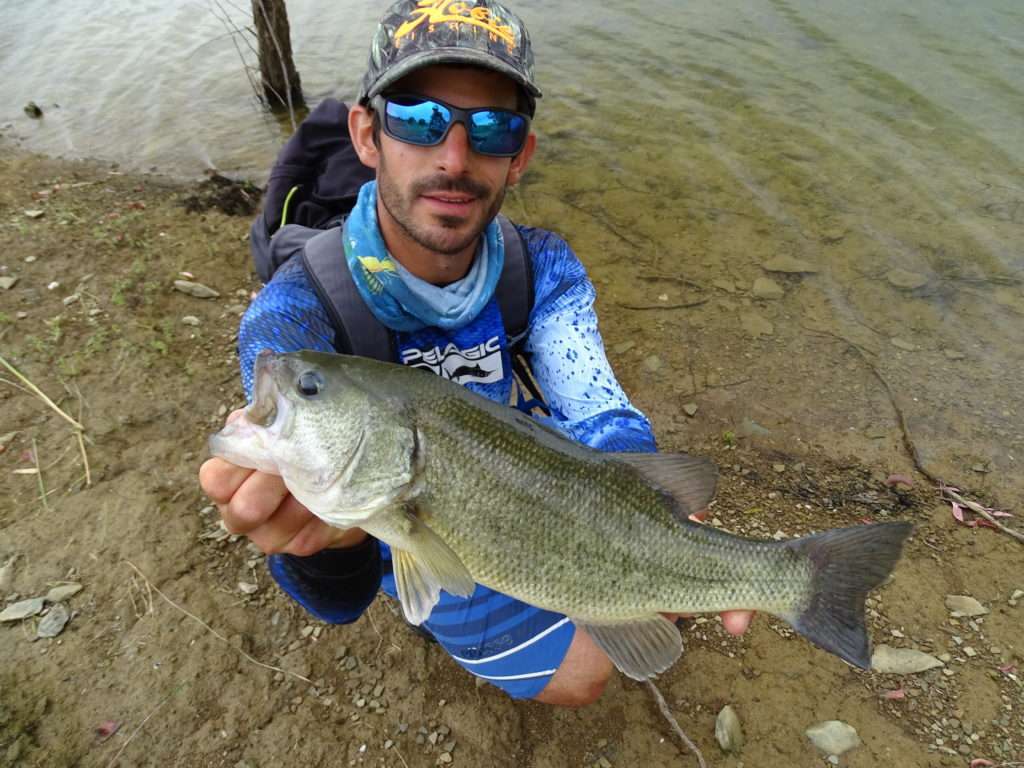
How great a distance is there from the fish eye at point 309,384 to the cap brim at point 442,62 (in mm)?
1262

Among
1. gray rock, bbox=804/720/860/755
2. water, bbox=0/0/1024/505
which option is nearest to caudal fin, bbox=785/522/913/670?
gray rock, bbox=804/720/860/755

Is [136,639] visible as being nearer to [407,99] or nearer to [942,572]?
[407,99]

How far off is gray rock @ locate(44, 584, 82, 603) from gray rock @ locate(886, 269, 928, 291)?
23.9 feet

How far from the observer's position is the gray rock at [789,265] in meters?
6.36

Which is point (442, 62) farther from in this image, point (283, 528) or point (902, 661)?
point (902, 661)

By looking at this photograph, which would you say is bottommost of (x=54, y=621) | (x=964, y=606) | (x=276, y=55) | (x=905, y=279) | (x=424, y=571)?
(x=54, y=621)

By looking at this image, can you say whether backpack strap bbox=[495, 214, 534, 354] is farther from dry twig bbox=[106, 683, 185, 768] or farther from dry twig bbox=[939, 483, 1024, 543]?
dry twig bbox=[939, 483, 1024, 543]

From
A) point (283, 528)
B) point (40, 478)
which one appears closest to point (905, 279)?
point (283, 528)

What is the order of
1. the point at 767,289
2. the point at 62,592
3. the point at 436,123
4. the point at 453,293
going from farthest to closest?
the point at 767,289 < the point at 62,592 < the point at 453,293 < the point at 436,123

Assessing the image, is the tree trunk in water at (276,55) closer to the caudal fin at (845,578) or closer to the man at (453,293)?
the man at (453,293)

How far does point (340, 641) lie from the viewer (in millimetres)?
3139

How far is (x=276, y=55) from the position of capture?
945cm

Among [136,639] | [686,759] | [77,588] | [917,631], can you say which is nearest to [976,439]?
[917,631]

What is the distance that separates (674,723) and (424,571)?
1.75 metres
